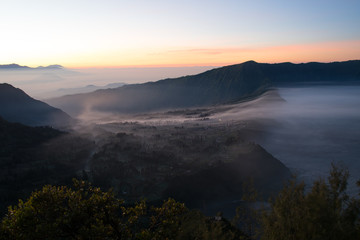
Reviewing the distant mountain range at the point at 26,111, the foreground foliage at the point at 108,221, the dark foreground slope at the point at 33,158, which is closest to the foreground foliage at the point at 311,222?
the foreground foliage at the point at 108,221

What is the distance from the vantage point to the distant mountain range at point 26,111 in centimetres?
13600

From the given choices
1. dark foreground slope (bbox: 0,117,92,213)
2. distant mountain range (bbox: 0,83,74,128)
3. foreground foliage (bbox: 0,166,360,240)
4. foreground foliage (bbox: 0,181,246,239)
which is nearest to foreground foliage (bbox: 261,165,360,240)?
foreground foliage (bbox: 0,166,360,240)

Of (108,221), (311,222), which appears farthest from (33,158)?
(311,222)

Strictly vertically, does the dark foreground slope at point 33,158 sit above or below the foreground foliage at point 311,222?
below

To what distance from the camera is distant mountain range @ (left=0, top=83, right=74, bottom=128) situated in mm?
136000

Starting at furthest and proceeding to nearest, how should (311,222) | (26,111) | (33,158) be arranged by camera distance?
1. (26,111)
2. (33,158)
3. (311,222)

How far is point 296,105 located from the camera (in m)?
175

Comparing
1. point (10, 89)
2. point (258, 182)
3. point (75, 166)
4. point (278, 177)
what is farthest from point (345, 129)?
point (10, 89)

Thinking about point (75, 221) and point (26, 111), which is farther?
point (26, 111)

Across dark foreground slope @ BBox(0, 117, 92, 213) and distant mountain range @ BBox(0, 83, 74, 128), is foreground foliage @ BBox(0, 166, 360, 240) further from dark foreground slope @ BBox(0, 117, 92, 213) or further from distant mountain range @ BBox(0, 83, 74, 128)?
distant mountain range @ BBox(0, 83, 74, 128)

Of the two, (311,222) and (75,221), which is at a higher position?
(75,221)

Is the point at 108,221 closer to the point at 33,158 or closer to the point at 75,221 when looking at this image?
the point at 75,221

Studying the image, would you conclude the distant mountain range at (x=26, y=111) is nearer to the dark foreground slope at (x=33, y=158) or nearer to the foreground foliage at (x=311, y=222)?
the dark foreground slope at (x=33, y=158)

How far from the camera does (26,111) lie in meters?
143
